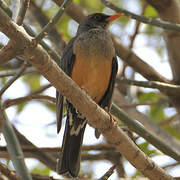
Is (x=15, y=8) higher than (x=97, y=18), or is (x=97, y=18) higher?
(x=97, y=18)

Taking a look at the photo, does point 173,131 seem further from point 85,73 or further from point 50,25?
point 50,25

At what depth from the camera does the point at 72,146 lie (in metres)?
5.00

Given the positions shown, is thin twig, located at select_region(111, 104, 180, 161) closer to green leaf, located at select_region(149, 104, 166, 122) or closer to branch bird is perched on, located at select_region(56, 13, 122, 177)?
branch bird is perched on, located at select_region(56, 13, 122, 177)

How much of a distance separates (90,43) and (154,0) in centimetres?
126

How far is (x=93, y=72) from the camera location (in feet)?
16.7

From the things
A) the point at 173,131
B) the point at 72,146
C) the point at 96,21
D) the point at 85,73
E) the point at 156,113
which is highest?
the point at 96,21

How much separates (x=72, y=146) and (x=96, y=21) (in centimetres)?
224

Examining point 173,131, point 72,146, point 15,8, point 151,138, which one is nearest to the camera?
point 15,8

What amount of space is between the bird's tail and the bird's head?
149cm

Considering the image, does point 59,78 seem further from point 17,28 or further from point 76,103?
point 17,28

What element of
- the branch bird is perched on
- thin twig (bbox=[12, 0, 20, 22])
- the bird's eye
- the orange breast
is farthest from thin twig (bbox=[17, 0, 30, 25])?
the bird's eye

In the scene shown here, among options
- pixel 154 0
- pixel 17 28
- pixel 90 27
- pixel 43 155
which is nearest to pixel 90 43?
pixel 90 27

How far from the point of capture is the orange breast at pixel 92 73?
5062 millimetres

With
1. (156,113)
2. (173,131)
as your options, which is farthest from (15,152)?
(156,113)
